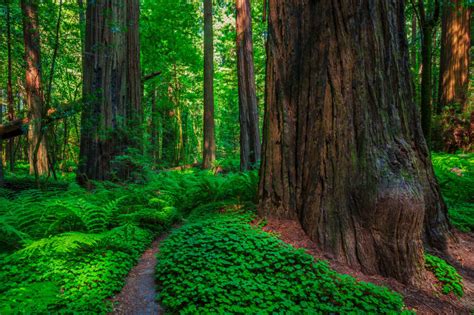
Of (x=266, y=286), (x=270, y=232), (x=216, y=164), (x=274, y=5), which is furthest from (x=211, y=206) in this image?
(x=216, y=164)

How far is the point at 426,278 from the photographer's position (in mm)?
3098

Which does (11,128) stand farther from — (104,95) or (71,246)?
(71,246)

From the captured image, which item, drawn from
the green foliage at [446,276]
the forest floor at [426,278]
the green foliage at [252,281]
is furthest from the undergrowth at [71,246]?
the green foliage at [446,276]

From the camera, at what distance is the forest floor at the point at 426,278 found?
2.78 metres

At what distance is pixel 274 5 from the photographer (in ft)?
12.9

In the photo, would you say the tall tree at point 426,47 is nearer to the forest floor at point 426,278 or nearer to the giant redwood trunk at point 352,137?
the giant redwood trunk at point 352,137

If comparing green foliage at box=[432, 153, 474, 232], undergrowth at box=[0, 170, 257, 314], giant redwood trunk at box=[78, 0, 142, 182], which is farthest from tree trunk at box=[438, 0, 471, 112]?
giant redwood trunk at box=[78, 0, 142, 182]

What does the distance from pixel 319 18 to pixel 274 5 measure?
744 mm

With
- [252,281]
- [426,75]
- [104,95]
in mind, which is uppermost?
[426,75]

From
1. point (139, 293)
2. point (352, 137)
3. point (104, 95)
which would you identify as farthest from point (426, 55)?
point (139, 293)

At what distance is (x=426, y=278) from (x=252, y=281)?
1881mm

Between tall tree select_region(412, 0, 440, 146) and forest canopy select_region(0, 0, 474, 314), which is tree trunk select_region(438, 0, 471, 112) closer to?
tall tree select_region(412, 0, 440, 146)

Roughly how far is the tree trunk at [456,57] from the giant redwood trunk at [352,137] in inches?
329

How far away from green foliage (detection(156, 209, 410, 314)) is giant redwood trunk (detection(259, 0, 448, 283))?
480mm
